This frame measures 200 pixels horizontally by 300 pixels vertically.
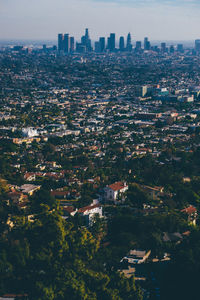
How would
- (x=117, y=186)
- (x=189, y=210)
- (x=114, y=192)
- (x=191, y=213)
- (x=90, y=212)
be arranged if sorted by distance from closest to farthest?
(x=90, y=212), (x=191, y=213), (x=189, y=210), (x=114, y=192), (x=117, y=186)

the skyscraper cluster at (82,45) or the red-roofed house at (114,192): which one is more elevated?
the skyscraper cluster at (82,45)

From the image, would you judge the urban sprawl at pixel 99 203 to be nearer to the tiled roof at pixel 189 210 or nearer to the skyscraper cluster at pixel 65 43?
the tiled roof at pixel 189 210

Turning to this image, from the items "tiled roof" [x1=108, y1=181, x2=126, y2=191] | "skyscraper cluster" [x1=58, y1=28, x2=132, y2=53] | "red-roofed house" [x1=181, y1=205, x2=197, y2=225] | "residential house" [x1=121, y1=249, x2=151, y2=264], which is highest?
"skyscraper cluster" [x1=58, y1=28, x2=132, y2=53]

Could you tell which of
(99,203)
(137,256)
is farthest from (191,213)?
(137,256)


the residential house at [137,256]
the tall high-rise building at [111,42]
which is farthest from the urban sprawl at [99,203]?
the tall high-rise building at [111,42]

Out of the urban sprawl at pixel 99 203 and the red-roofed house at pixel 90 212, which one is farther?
the red-roofed house at pixel 90 212

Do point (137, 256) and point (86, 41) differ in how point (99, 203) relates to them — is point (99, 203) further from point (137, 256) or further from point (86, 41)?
point (86, 41)

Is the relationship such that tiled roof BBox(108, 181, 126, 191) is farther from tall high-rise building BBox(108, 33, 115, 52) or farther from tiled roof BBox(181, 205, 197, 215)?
tall high-rise building BBox(108, 33, 115, 52)

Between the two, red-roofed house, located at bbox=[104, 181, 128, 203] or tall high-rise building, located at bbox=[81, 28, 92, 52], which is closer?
red-roofed house, located at bbox=[104, 181, 128, 203]

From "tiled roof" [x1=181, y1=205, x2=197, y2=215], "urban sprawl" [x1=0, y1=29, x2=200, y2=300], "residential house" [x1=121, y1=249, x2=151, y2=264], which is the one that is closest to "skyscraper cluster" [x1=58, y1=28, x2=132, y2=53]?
"urban sprawl" [x1=0, y1=29, x2=200, y2=300]
